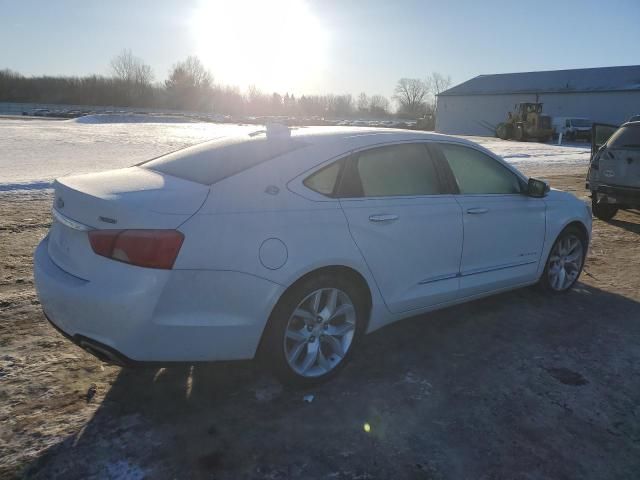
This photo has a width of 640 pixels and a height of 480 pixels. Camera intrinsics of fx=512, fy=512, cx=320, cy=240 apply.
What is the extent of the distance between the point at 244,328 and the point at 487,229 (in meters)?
2.18

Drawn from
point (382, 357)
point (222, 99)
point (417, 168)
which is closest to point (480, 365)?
point (382, 357)

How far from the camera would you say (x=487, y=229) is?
3967mm

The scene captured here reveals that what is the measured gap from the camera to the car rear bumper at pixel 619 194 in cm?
760

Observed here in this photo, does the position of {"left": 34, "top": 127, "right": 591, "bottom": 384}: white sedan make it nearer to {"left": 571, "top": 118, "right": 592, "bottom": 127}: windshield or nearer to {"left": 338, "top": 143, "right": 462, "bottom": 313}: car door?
{"left": 338, "top": 143, "right": 462, "bottom": 313}: car door

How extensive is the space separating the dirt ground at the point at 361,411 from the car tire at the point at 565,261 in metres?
0.70

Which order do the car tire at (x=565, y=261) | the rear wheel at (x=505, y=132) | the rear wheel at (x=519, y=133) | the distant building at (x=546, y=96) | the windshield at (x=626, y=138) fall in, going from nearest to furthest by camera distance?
the car tire at (x=565, y=261) → the windshield at (x=626, y=138) → the rear wheel at (x=519, y=133) → the rear wheel at (x=505, y=132) → the distant building at (x=546, y=96)

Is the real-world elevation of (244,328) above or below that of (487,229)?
below

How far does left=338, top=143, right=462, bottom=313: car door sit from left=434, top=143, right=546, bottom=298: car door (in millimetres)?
157

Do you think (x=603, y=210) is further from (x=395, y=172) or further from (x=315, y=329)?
(x=315, y=329)

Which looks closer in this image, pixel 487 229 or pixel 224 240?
pixel 224 240

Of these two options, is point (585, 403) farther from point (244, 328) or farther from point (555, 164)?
point (555, 164)

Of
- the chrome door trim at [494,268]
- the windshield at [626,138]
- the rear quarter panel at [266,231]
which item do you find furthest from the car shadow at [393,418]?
the windshield at [626,138]

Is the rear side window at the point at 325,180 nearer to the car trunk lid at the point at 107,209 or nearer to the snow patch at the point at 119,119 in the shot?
Answer: the car trunk lid at the point at 107,209

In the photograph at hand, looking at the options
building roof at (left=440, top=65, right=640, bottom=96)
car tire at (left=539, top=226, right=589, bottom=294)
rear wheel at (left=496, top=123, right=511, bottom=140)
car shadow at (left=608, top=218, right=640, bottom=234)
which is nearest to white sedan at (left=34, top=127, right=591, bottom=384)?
car tire at (left=539, top=226, right=589, bottom=294)
